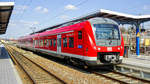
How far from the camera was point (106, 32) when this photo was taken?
9.20m

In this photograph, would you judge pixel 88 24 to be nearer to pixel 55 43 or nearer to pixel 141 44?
pixel 55 43

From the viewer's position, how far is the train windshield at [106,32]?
9.02 metres

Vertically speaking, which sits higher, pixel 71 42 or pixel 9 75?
pixel 71 42

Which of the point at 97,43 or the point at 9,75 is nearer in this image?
the point at 9,75

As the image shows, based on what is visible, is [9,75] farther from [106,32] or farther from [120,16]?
[120,16]

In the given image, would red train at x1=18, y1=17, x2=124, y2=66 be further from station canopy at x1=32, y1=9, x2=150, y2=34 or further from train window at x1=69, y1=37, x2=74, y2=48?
station canopy at x1=32, y1=9, x2=150, y2=34

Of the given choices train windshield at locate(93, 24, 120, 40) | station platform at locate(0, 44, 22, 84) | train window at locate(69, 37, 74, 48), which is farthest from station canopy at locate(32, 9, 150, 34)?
station platform at locate(0, 44, 22, 84)

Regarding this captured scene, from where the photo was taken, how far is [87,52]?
8.77m

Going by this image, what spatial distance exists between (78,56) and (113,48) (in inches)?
86.8

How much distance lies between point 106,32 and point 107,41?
564mm

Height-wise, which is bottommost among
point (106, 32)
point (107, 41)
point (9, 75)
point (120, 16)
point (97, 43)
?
point (9, 75)

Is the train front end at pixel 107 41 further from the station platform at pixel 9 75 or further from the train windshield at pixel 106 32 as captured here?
the station platform at pixel 9 75

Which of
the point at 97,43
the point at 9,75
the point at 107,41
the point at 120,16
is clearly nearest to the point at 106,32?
the point at 107,41

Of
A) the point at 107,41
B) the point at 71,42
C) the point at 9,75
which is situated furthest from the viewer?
the point at 71,42
